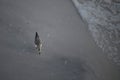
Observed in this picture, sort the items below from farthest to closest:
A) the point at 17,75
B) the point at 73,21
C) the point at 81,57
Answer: the point at 73,21
the point at 81,57
the point at 17,75

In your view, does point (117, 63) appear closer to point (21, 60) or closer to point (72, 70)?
point (72, 70)

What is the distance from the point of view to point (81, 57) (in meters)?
7.40

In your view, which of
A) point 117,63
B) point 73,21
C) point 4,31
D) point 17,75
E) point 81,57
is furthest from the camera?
point 117,63

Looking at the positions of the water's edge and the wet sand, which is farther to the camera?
the water's edge

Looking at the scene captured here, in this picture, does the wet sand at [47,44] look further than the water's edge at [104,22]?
No

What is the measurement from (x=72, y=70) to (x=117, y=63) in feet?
11.7

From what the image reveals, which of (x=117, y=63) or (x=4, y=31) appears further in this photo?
(x=117, y=63)

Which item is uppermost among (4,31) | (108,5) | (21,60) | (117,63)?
(108,5)

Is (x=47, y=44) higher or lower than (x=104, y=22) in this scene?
lower

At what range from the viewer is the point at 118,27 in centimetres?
893

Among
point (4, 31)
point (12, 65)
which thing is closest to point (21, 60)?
point (12, 65)

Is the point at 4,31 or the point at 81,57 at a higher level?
the point at 4,31

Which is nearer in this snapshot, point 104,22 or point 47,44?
point 47,44

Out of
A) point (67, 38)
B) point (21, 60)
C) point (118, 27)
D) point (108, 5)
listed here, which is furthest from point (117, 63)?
point (21, 60)
